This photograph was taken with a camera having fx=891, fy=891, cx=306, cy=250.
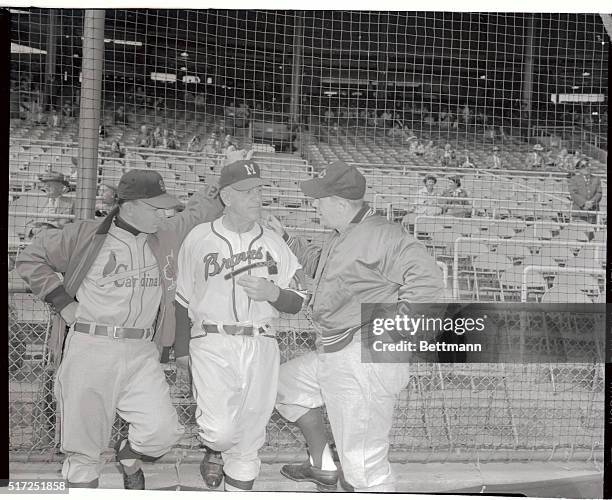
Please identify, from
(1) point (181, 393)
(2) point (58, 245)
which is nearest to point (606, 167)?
(1) point (181, 393)

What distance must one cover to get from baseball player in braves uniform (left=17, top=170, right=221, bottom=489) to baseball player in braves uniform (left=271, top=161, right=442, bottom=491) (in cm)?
49

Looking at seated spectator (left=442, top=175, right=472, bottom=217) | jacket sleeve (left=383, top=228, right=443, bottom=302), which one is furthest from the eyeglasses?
seated spectator (left=442, top=175, right=472, bottom=217)

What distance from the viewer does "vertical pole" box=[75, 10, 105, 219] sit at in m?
3.60

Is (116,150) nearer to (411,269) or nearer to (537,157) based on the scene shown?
(411,269)

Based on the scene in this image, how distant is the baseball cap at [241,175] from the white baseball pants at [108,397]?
75cm

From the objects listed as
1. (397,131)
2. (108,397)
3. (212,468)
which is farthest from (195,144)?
(212,468)

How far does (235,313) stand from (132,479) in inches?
32.7

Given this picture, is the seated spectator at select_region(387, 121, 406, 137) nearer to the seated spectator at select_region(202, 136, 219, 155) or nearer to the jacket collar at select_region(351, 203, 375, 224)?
the jacket collar at select_region(351, 203, 375, 224)

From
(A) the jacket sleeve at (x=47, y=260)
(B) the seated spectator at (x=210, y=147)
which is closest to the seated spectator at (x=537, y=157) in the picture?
(B) the seated spectator at (x=210, y=147)

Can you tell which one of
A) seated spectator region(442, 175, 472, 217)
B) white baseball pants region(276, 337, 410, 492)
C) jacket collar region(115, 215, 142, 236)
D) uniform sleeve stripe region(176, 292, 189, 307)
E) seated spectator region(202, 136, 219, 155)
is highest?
seated spectator region(202, 136, 219, 155)

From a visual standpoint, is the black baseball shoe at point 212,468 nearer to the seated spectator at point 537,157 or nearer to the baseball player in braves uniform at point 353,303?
the baseball player in braves uniform at point 353,303

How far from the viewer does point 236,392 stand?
12.1 ft

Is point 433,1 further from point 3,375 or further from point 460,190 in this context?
point 3,375

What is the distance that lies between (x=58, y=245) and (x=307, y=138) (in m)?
1.11
